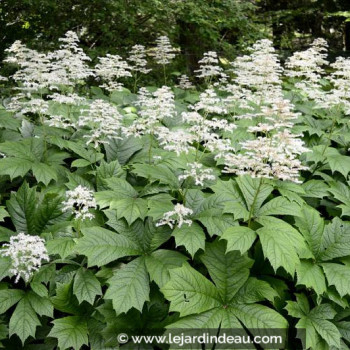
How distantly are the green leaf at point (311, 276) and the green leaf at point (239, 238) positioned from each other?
433mm

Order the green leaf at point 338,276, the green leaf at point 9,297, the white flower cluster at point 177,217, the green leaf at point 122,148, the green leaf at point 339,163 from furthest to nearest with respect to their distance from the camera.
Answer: the green leaf at point 122,148
the green leaf at point 339,163
the white flower cluster at point 177,217
the green leaf at point 338,276
the green leaf at point 9,297

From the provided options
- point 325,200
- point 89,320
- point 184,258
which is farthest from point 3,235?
point 325,200

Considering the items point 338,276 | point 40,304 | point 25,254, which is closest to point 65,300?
point 40,304

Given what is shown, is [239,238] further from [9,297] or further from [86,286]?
[9,297]

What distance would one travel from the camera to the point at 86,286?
242cm

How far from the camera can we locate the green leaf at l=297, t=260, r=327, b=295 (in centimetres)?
246

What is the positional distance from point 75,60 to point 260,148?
9.58ft

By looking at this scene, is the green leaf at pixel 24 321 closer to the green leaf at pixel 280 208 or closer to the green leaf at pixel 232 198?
the green leaf at pixel 232 198

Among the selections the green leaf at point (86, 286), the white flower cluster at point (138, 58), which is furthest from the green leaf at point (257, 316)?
the white flower cluster at point (138, 58)

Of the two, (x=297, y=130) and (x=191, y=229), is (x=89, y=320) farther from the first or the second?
(x=297, y=130)

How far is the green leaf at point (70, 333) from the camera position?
2.25 metres

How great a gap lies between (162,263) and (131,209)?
0.48m

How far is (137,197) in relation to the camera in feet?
10.0

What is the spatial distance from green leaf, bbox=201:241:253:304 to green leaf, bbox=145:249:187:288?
0.60 ft
